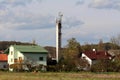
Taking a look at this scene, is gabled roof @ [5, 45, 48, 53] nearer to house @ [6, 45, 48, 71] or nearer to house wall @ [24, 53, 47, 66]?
house @ [6, 45, 48, 71]

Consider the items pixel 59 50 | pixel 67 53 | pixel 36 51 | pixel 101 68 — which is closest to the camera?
pixel 101 68

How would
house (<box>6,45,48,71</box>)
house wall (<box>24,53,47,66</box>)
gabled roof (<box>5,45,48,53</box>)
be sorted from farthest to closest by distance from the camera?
gabled roof (<box>5,45,48,53</box>) < house wall (<box>24,53,47,66</box>) < house (<box>6,45,48,71</box>)

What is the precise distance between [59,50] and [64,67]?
1493cm

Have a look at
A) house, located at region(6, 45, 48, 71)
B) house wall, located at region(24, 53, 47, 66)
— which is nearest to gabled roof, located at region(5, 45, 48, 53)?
house, located at region(6, 45, 48, 71)

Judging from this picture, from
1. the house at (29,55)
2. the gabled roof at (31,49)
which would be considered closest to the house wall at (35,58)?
the house at (29,55)

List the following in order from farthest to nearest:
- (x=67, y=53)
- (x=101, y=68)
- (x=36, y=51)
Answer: (x=67, y=53), (x=36, y=51), (x=101, y=68)

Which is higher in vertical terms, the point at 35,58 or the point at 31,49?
the point at 31,49

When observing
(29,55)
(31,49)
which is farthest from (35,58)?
(31,49)

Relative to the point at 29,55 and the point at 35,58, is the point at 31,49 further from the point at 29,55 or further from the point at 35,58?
the point at 35,58

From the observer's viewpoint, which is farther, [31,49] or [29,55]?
[31,49]

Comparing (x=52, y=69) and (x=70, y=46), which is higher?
(x=70, y=46)

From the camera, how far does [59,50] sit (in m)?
101

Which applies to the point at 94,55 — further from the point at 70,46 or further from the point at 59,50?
the point at 59,50

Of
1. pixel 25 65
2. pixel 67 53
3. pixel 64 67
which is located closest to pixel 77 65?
pixel 64 67
